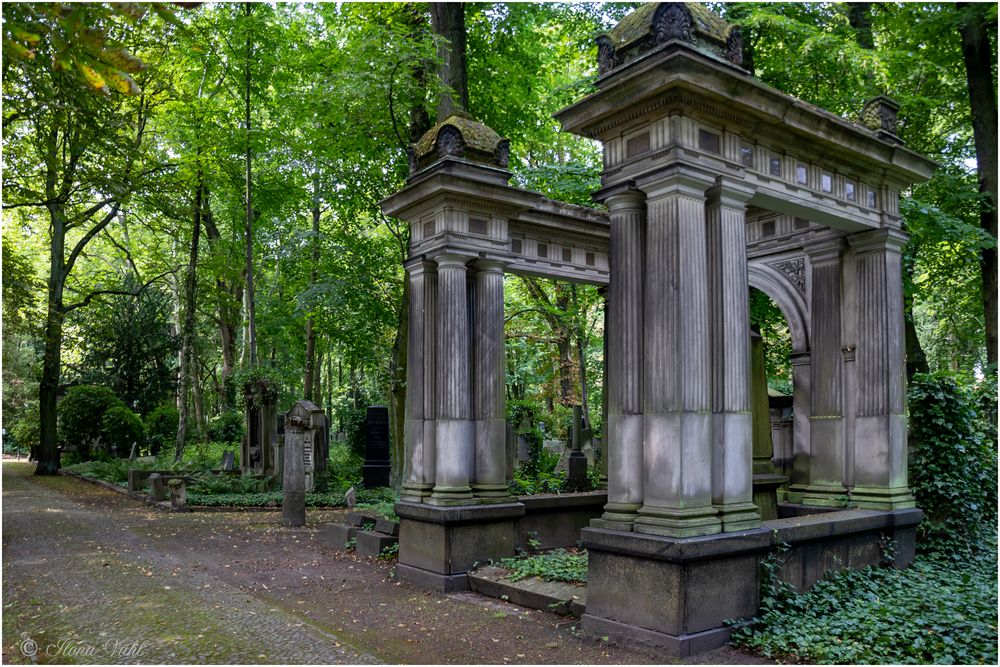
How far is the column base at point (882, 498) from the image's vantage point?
8.79 meters

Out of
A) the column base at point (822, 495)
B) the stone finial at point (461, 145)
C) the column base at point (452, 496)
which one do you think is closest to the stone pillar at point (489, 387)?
the column base at point (452, 496)

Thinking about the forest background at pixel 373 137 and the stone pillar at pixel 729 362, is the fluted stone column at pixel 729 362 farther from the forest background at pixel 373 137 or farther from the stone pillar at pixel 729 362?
the forest background at pixel 373 137

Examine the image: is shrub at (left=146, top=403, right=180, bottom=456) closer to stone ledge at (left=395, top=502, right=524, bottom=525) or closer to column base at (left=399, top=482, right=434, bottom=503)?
column base at (left=399, top=482, right=434, bottom=503)

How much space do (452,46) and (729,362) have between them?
375 inches

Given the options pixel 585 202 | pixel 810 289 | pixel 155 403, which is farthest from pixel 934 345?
pixel 155 403

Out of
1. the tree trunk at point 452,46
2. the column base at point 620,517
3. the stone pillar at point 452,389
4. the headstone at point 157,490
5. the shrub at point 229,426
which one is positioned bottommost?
the headstone at point 157,490

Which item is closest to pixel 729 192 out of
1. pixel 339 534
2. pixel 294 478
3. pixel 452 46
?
pixel 339 534

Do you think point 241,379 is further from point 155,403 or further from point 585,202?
point 155,403

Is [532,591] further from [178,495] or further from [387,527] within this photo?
[178,495]

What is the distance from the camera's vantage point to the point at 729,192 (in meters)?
7.31

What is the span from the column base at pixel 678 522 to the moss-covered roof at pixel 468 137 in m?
5.17

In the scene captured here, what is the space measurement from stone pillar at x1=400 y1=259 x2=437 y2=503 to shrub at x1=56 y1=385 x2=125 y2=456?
942 inches

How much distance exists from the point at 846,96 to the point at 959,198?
292 cm

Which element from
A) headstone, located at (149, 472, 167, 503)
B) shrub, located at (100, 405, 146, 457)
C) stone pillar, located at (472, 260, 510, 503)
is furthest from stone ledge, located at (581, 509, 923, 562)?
shrub, located at (100, 405, 146, 457)
